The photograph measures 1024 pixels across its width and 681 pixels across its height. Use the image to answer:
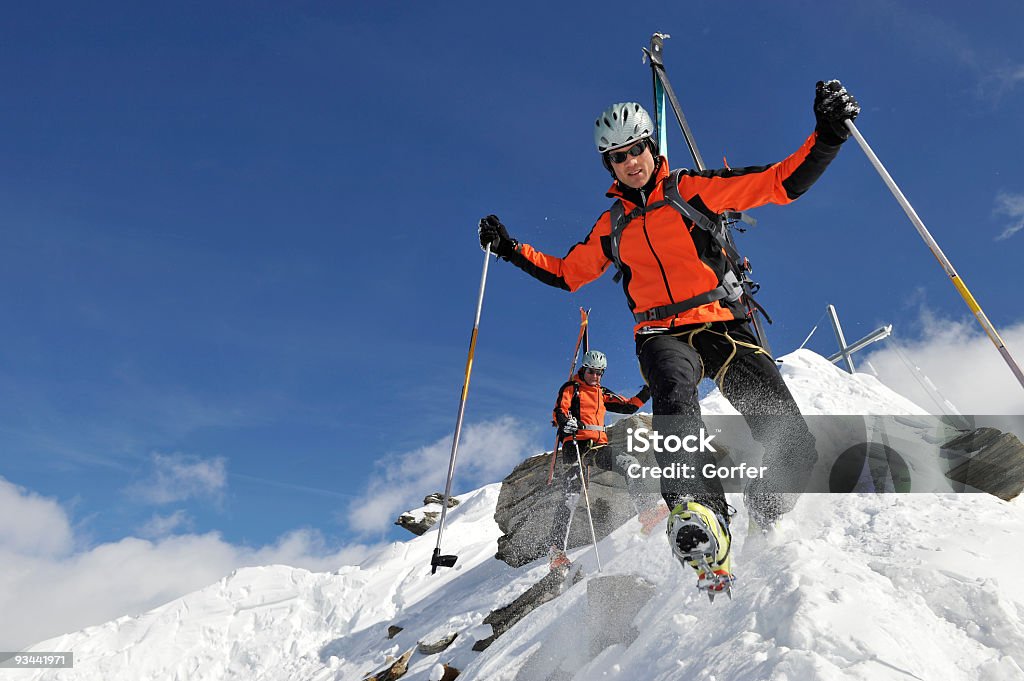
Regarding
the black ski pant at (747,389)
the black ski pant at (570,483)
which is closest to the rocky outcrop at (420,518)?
the black ski pant at (570,483)

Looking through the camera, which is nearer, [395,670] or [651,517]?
[651,517]

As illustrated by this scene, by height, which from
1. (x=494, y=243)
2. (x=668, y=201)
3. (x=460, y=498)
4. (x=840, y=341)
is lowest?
(x=668, y=201)

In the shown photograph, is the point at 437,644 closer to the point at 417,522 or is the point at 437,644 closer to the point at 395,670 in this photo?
the point at 395,670

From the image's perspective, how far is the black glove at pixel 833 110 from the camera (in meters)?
3.71

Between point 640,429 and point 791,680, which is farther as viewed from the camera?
point 640,429

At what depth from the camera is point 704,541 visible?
3.47 m

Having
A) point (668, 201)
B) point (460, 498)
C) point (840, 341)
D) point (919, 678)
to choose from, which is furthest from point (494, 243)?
point (460, 498)

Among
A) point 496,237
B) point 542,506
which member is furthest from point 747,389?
point 542,506

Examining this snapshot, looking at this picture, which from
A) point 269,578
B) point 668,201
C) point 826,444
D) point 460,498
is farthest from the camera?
point 460,498

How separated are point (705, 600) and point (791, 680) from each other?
1494 millimetres

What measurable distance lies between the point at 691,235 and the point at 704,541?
2.18 metres

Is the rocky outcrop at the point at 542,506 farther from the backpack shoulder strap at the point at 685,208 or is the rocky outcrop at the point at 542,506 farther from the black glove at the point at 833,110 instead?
the black glove at the point at 833,110

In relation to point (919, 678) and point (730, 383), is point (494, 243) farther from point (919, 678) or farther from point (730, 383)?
point (919, 678)

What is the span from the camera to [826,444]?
651 cm
